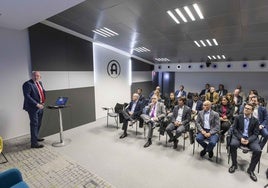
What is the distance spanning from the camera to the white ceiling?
2.45m

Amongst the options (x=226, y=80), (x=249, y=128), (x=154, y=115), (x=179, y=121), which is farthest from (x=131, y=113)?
(x=226, y=80)

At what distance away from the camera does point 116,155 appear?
336 centimetres

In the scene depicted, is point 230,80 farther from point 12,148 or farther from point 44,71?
point 12,148

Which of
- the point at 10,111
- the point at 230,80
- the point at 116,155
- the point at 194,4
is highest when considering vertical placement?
the point at 194,4

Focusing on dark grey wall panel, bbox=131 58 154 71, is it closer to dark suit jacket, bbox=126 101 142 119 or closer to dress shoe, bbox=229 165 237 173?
dark suit jacket, bbox=126 101 142 119

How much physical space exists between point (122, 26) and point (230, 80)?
635 cm

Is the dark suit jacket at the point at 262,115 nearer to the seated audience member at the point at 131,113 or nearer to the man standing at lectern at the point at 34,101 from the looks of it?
the seated audience member at the point at 131,113

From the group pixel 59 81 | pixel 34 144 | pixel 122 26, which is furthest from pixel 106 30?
pixel 34 144

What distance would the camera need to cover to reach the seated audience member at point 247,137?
263 cm

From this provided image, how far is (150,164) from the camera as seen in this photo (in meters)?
3.02

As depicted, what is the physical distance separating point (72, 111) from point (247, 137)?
458 cm

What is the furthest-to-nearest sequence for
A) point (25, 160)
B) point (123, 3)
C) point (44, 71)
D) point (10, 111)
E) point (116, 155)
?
point (44, 71) < point (10, 111) < point (116, 155) < point (25, 160) < point (123, 3)

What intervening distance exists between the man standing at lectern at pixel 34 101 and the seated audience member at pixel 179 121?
9.83 feet

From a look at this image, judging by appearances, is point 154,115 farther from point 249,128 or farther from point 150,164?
point 249,128
